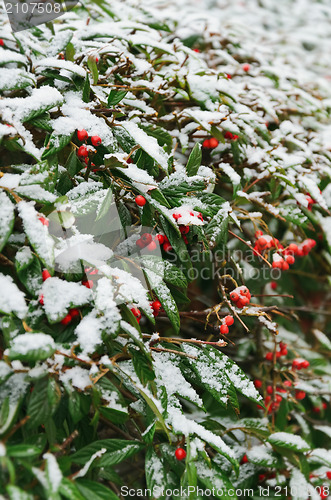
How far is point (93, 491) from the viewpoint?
0.79m

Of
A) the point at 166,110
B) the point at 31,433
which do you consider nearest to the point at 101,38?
the point at 166,110

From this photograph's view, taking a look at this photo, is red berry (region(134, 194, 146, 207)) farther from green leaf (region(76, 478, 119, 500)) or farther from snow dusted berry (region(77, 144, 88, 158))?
green leaf (region(76, 478, 119, 500))

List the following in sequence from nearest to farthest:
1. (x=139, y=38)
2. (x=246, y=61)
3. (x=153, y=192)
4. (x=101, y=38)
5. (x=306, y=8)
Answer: (x=153, y=192)
(x=139, y=38)
(x=101, y=38)
(x=246, y=61)
(x=306, y=8)

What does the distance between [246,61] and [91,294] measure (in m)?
1.56

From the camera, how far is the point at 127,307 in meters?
0.88

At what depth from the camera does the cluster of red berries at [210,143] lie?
52.2 inches

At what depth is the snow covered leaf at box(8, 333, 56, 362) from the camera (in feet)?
2.43

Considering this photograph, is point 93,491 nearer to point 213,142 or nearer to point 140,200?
point 140,200

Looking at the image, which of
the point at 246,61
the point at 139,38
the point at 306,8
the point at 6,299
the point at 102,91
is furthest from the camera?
the point at 306,8

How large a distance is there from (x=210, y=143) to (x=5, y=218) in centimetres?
74

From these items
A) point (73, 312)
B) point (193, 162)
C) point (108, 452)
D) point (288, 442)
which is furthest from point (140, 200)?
point (288, 442)

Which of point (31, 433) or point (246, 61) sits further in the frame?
point (246, 61)

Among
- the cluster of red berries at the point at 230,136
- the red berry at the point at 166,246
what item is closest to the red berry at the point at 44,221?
the red berry at the point at 166,246

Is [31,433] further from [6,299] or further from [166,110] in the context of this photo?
[166,110]
